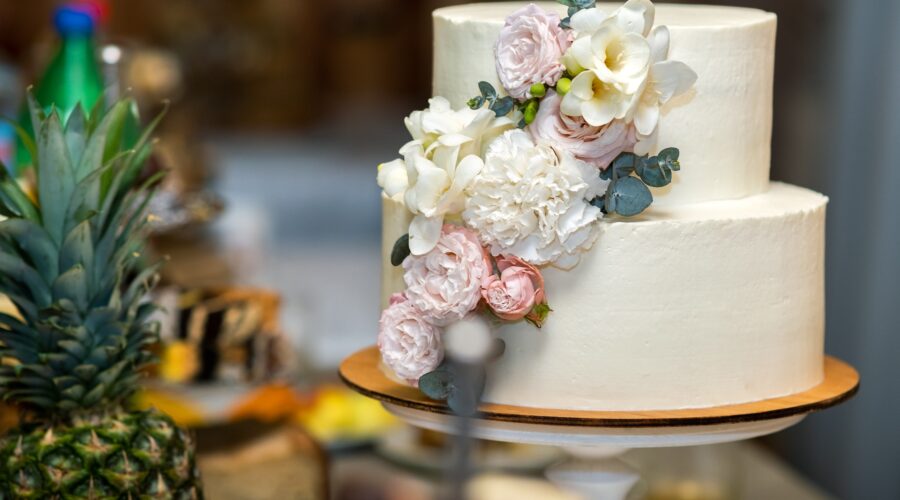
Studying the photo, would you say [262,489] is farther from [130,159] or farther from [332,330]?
[332,330]

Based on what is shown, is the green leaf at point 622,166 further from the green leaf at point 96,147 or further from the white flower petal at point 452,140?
the green leaf at point 96,147

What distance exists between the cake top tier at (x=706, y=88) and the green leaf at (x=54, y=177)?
0.49 m

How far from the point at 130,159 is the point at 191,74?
7128mm

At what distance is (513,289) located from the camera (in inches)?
56.8

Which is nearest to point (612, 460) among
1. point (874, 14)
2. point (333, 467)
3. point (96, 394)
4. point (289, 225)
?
point (96, 394)

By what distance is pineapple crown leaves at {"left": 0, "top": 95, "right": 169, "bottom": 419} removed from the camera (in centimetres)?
156

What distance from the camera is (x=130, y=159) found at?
161 centimetres

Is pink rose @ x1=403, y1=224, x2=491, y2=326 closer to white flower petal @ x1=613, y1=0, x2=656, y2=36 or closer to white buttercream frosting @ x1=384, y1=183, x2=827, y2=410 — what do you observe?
white buttercream frosting @ x1=384, y1=183, x2=827, y2=410

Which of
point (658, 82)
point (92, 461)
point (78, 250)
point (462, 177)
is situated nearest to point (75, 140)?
point (78, 250)

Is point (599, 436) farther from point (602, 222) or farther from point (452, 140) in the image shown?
point (452, 140)

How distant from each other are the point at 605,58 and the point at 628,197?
0.16 meters

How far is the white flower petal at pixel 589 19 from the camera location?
142cm

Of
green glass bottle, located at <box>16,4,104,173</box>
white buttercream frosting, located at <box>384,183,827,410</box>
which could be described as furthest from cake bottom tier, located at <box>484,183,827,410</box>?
green glass bottle, located at <box>16,4,104,173</box>

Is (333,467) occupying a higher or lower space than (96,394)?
lower
